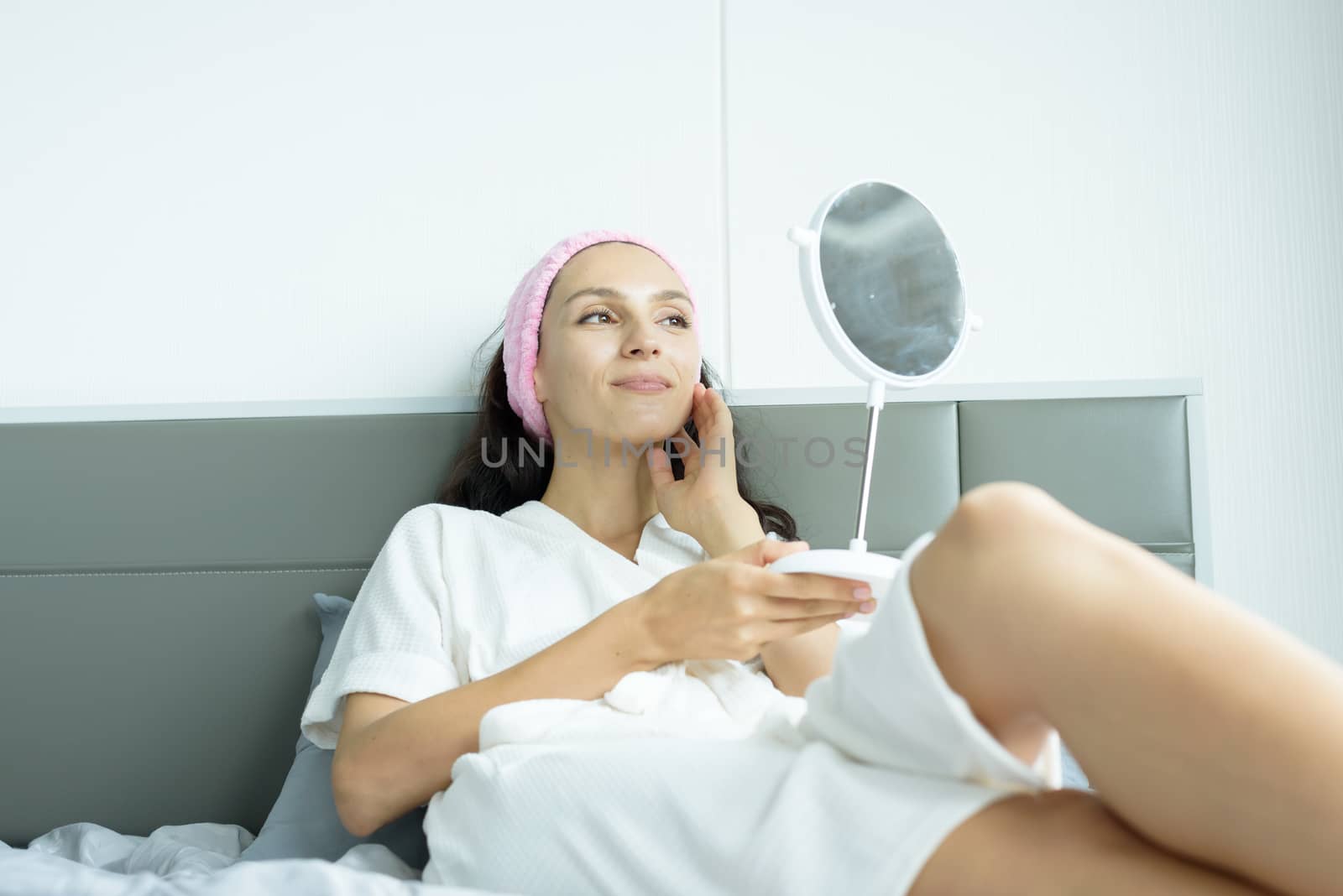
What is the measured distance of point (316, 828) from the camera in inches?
53.1

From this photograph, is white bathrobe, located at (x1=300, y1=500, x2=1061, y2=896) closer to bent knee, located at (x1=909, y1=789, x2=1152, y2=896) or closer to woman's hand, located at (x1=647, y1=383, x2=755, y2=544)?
bent knee, located at (x1=909, y1=789, x2=1152, y2=896)

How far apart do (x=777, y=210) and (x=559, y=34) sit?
0.50 metres

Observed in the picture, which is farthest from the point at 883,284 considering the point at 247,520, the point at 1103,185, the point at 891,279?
the point at 247,520

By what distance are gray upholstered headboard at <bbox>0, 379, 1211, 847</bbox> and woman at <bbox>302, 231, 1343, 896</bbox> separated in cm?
25

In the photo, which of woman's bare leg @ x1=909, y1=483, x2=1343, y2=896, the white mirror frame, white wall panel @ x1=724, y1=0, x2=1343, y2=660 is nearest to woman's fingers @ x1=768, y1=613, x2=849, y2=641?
the white mirror frame

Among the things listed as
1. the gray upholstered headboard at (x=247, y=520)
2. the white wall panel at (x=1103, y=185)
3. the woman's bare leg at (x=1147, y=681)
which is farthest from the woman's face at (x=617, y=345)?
the woman's bare leg at (x=1147, y=681)

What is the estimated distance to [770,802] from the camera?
32.3 inches

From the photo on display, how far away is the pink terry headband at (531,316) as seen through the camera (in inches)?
62.1

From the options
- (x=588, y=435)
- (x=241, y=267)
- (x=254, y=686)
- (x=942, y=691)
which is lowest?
(x=254, y=686)

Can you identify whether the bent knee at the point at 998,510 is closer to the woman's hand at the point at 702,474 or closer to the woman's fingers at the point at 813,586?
the woman's fingers at the point at 813,586

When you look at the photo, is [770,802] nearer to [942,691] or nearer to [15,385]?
[942,691]

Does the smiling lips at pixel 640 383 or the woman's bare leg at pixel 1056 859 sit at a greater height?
the smiling lips at pixel 640 383

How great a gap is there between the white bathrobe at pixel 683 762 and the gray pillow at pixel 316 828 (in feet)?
0.23

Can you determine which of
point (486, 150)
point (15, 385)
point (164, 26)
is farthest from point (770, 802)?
point (164, 26)
